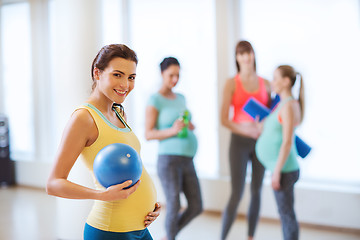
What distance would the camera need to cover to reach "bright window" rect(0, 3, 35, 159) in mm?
5344

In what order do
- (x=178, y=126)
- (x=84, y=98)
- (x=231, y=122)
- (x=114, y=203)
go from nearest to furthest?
(x=114, y=203) → (x=178, y=126) → (x=231, y=122) → (x=84, y=98)

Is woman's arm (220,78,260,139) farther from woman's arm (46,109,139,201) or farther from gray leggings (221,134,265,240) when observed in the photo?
woman's arm (46,109,139,201)

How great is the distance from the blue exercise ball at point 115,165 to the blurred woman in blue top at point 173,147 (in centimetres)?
125

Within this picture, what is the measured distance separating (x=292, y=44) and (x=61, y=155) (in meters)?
2.84

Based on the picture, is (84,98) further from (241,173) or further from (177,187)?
(241,173)

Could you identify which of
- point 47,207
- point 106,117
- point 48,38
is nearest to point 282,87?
point 106,117

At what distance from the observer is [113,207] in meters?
1.32

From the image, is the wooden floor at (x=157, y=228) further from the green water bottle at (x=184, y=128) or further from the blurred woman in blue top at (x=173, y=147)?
the green water bottle at (x=184, y=128)

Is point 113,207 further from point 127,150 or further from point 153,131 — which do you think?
point 153,131

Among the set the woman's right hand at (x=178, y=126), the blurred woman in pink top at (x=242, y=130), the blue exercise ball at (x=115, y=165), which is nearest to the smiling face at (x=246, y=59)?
the blurred woman in pink top at (x=242, y=130)

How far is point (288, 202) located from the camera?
2221mm

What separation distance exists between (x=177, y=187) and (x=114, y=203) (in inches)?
46.6

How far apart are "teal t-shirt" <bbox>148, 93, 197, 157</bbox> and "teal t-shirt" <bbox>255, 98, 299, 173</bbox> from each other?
1.51 ft

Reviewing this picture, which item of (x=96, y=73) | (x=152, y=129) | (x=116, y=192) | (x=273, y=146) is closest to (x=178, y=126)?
(x=152, y=129)
